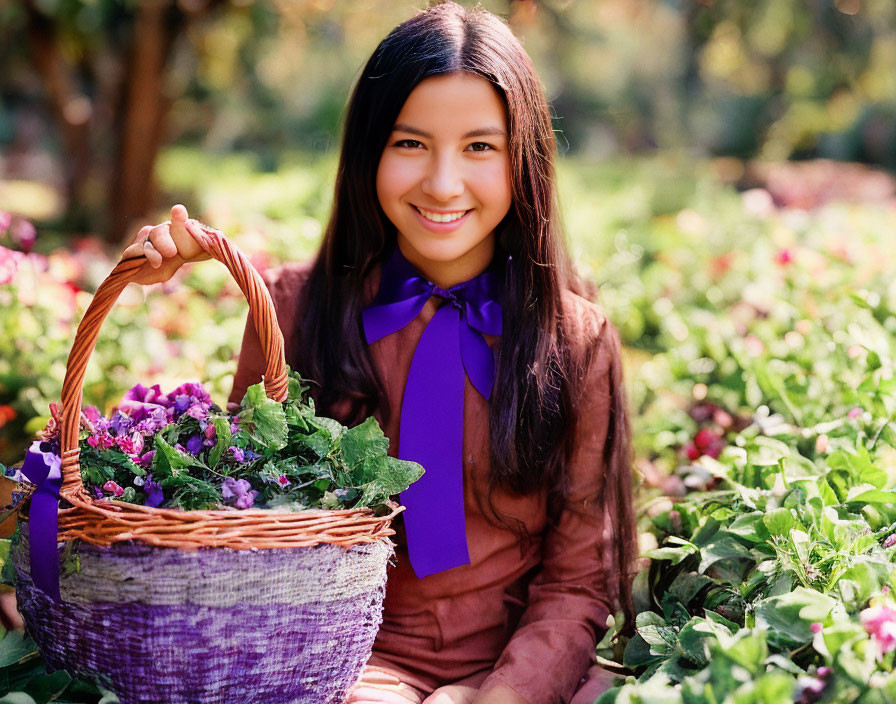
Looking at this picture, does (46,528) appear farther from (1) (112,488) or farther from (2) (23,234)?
(2) (23,234)

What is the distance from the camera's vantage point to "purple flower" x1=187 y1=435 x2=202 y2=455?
157cm

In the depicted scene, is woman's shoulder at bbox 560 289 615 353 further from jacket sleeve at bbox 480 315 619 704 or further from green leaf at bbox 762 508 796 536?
green leaf at bbox 762 508 796 536

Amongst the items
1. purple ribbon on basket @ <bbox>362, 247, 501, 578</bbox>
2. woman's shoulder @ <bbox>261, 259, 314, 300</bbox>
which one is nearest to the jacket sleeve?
purple ribbon on basket @ <bbox>362, 247, 501, 578</bbox>

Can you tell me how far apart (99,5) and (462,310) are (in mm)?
5161

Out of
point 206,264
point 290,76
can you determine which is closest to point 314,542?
point 206,264

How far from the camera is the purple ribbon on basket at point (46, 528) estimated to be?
54.8 inches

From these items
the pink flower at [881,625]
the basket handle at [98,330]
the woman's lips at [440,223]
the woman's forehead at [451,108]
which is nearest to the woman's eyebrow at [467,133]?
the woman's forehead at [451,108]

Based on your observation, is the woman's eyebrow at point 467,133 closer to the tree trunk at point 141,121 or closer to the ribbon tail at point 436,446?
the ribbon tail at point 436,446

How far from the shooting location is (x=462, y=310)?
204cm

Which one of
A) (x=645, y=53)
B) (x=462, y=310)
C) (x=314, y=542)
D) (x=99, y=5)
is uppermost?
(x=645, y=53)

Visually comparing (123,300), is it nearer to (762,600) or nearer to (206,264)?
(206,264)

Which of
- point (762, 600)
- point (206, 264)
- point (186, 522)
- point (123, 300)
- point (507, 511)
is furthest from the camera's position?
point (206, 264)

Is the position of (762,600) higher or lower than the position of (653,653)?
higher

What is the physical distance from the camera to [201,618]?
1.43 meters
